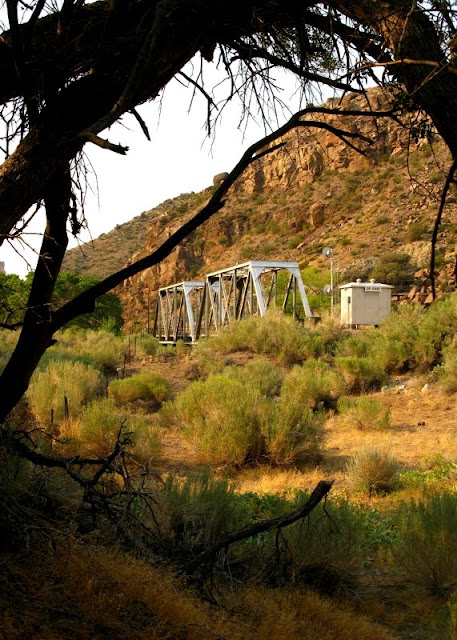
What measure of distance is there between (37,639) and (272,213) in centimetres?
7187

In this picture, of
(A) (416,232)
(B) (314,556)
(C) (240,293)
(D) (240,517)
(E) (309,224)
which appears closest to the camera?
(B) (314,556)

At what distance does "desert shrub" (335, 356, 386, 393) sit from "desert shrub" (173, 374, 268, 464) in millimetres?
4436

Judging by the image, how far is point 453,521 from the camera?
189 inches

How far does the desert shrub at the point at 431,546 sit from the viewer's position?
15.0ft

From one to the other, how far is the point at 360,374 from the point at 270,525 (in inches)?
476

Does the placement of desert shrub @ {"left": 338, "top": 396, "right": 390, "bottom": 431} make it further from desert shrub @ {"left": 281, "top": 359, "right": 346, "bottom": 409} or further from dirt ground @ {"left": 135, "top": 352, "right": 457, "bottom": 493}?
desert shrub @ {"left": 281, "top": 359, "right": 346, "bottom": 409}

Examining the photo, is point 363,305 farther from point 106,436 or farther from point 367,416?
point 106,436

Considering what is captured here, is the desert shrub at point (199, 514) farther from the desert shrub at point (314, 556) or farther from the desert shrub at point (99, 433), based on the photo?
the desert shrub at point (99, 433)

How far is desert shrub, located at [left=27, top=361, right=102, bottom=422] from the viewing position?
12070 mm

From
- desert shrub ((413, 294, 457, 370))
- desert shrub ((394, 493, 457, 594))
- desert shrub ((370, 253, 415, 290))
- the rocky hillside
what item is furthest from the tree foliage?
desert shrub ((370, 253, 415, 290))

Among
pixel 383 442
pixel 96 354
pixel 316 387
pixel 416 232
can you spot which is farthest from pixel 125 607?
pixel 416 232

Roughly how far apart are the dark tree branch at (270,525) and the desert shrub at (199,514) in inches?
24.2

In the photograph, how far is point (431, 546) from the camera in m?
4.68

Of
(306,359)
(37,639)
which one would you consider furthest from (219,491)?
(306,359)
